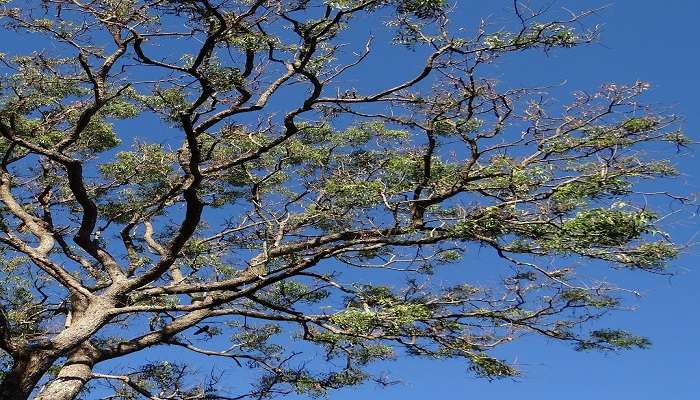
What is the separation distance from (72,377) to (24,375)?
596 millimetres

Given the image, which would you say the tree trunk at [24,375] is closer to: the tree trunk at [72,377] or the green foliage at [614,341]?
the tree trunk at [72,377]

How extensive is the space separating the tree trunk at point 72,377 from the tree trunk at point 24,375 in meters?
0.25

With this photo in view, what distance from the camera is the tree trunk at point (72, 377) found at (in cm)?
Result: 758

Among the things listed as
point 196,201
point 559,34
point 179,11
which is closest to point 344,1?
point 179,11

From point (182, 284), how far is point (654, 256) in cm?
528

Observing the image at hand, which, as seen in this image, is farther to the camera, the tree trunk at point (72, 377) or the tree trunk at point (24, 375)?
the tree trunk at point (72, 377)

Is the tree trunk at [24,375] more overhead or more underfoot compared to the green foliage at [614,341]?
more underfoot

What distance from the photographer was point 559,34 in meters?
6.91

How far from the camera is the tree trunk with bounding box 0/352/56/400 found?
725cm

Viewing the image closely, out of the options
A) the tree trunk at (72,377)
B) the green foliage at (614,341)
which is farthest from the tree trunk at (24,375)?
Answer: the green foliage at (614,341)

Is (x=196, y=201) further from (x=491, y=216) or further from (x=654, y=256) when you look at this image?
(x=654, y=256)

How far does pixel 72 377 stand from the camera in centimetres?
777

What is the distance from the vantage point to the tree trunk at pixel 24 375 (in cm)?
725

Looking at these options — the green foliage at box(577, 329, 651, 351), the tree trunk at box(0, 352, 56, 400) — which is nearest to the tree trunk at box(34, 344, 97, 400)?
the tree trunk at box(0, 352, 56, 400)
